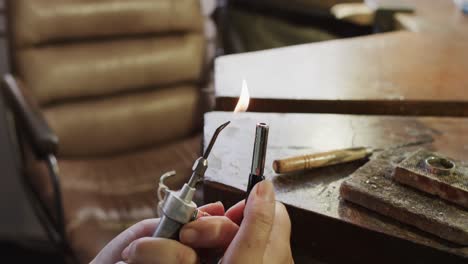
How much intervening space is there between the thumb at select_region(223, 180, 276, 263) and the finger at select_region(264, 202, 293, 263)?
0.02 m

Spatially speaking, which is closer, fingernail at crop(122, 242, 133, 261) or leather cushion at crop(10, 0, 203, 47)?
fingernail at crop(122, 242, 133, 261)

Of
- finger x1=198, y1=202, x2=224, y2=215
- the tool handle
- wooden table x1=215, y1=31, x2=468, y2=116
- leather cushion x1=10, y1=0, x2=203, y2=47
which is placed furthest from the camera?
leather cushion x1=10, y1=0, x2=203, y2=47

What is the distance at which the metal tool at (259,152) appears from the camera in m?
0.46

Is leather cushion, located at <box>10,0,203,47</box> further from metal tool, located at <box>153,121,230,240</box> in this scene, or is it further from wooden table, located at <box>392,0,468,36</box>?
metal tool, located at <box>153,121,230,240</box>

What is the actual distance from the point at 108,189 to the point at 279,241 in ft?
3.61

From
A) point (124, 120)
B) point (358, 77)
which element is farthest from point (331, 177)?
point (124, 120)

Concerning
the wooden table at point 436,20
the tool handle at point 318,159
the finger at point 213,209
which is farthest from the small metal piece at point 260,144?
the wooden table at point 436,20

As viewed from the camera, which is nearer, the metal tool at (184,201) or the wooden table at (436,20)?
the metal tool at (184,201)

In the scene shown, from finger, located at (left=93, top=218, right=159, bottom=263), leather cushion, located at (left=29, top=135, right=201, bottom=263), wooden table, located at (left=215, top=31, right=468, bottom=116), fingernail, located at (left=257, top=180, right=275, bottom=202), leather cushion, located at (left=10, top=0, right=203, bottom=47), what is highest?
leather cushion, located at (left=10, top=0, right=203, bottom=47)

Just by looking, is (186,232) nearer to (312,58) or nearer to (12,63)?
(312,58)

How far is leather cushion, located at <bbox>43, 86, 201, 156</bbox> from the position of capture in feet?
5.72

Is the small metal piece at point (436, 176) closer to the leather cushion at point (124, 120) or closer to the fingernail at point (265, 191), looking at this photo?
the fingernail at point (265, 191)

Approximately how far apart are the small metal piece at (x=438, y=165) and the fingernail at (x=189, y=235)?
1.03ft

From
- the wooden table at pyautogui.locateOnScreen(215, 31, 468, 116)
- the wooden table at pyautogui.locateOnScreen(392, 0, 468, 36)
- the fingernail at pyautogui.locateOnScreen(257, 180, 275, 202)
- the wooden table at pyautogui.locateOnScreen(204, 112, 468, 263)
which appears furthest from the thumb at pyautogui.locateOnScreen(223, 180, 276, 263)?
the wooden table at pyautogui.locateOnScreen(392, 0, 468, 36)
